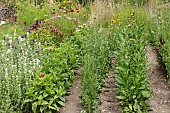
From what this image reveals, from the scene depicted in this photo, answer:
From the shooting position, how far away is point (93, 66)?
15.1 ft

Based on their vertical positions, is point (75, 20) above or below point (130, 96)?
above

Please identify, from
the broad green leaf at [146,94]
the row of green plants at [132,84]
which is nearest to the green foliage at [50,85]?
the row of green plants at [132,84]

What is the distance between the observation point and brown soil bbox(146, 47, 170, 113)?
4539mm

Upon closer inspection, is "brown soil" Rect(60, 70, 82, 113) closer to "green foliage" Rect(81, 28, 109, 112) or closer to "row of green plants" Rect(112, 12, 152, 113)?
"green foliage" Rect(81, 28, 109, 112)

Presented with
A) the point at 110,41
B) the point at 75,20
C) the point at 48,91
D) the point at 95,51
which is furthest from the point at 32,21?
the point at 48,91

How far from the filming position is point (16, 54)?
5.25 meters

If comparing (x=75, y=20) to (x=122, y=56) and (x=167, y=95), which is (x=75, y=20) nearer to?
(x=122, y=56)

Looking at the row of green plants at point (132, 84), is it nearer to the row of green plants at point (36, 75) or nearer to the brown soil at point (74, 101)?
the brown soil at point (74, 101)

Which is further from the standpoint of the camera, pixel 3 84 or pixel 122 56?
pixel 122 56

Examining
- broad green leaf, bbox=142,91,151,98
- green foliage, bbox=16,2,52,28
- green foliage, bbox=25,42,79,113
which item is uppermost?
green foliage, bbox=16,2,52,28

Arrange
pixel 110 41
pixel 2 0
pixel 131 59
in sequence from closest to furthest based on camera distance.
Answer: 1. pixel 131 59
2. pixel 110 41
3. pixel 2 0

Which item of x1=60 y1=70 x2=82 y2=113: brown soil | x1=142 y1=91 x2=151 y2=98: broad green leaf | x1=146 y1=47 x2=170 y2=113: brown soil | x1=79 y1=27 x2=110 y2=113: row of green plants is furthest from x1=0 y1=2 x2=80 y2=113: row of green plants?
x1=146 y1=47 x2=170 y2=113: brown soil

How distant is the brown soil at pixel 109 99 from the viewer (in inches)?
175

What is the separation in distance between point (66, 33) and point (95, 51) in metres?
1.91
